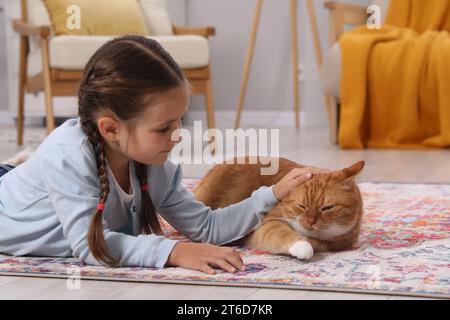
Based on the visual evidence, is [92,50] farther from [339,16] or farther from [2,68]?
[2,68]

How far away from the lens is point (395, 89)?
3.25 meters

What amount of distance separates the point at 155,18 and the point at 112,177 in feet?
7.71

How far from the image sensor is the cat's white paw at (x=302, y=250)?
3.93ft

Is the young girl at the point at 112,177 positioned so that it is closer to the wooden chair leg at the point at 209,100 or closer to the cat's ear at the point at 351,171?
the cat's ear at the point at 351,171

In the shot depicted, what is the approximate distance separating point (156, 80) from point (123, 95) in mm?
57

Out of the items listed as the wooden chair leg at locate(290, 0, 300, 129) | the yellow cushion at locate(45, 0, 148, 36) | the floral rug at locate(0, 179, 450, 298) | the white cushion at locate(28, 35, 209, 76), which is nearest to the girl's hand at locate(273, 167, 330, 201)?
the floral rug at locate(0, 179, 450, 298)

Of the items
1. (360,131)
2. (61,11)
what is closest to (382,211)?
(360,131)

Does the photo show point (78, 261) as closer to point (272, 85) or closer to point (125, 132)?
point (125, 132)

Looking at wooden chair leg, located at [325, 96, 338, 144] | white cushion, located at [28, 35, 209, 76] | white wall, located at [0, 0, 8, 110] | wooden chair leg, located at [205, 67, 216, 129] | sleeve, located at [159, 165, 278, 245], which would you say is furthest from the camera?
white wall, located at [0, 0, 8, 110]

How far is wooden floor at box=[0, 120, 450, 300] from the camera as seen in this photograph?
40.3 inches

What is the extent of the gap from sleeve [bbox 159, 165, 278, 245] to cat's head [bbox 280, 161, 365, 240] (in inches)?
2.6

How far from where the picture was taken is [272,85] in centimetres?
457

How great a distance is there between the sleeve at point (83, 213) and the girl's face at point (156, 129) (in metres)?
0.07

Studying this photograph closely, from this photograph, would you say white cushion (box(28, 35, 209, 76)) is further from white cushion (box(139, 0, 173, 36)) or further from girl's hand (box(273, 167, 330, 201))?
girl's hand (box(273, 167, 330, 201))
